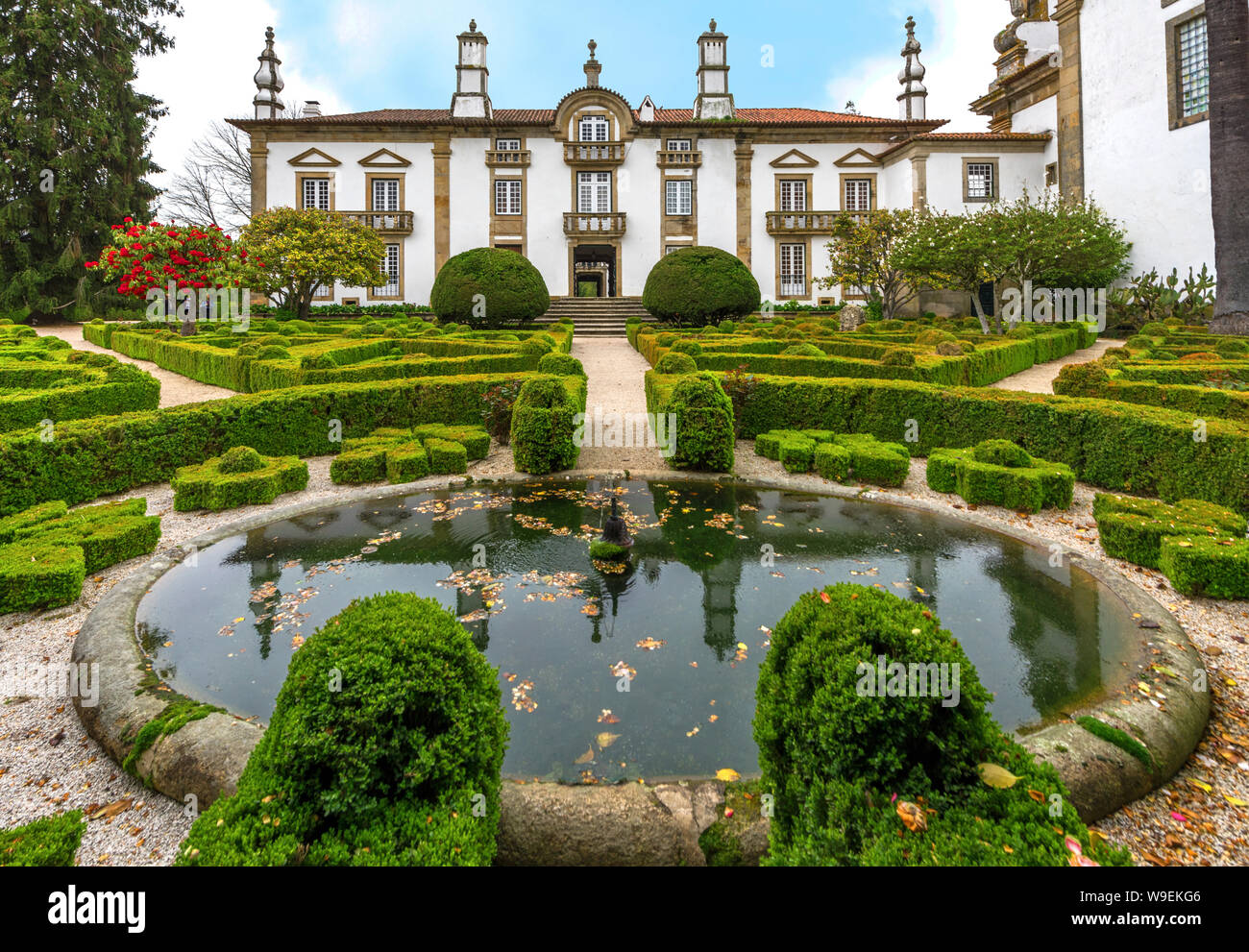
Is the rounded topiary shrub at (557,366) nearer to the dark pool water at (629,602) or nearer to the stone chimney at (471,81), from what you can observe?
the dark pool water at (629,602)

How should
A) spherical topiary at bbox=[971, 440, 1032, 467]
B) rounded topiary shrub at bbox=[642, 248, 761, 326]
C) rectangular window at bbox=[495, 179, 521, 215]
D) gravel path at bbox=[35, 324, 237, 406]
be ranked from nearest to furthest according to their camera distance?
spherical topiary at bbox=[971, 440, 1032, 467] → gravel path at bbox=[35, 324, 237, 406] → rounded topiary shrub at bbox=[642, 248, 761, 326] → rectangular window at bbox=[495, 179, 521, 215]

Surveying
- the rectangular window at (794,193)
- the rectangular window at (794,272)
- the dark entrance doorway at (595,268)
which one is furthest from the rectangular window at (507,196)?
A: the rectangular window at (794,272)

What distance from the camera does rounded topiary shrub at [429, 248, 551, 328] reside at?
21938 millimetres

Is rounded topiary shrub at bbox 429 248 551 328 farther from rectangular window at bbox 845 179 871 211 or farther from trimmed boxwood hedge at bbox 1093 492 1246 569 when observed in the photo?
trimmed boxwood hedge at bbox 1093 492 1246 569

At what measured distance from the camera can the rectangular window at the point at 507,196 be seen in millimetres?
31594

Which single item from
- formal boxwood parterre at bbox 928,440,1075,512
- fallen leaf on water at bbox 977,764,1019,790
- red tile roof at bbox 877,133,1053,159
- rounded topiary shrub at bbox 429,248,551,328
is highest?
red tile roof at bbox 877,133,1053,159

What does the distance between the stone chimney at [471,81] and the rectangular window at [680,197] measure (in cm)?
935

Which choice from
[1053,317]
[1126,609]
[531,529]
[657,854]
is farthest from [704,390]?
[1053,317]

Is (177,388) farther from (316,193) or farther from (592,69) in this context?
(592,69)

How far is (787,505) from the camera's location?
754 cm

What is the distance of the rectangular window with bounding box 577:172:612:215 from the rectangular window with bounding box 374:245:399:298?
349 inches

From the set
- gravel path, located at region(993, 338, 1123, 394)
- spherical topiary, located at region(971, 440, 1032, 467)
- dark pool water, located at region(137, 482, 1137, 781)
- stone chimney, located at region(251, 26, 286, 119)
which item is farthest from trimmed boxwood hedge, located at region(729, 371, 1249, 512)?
stone chimney, located at region(251, 26, 286, 119)
